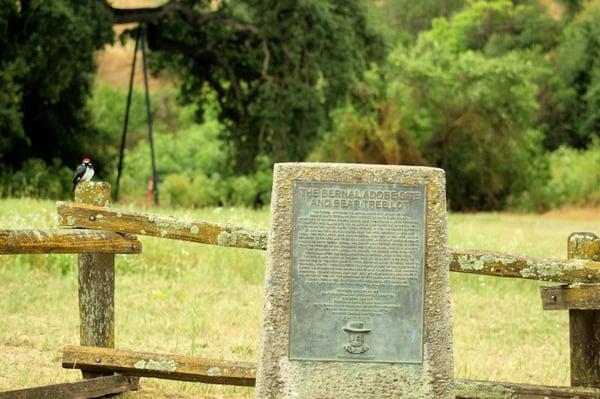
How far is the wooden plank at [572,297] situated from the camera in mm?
7625

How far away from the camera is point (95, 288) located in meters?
8.20

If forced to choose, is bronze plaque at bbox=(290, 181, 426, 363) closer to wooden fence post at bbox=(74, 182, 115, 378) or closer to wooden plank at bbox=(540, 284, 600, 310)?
wooden plank at bbox=(540, 284, 600, 310)

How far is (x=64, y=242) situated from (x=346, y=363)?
211 cm

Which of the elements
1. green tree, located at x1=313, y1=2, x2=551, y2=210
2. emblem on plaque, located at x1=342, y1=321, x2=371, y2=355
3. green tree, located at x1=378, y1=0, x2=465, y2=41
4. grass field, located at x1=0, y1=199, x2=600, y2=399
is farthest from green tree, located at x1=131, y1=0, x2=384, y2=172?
green tree, located at x1=378, y1=0, x2=465, y2=41

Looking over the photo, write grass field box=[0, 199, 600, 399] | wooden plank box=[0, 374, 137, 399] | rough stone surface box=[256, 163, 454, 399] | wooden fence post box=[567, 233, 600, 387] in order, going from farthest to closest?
1. grass field box=[0, 199, 600, 399]
2. wooden fence post box=[567, 233, 600, 387]
3. wooden plank box=[0, 374, 137, 399]
4. rough stone surface box=[256, 163, 454, 399]

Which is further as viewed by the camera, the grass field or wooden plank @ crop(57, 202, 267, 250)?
the grass field

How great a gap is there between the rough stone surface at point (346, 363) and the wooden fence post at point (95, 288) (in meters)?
1.70

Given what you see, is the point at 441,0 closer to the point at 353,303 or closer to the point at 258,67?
the point at 258,67

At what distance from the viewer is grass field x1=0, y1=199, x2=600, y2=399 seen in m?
10.2

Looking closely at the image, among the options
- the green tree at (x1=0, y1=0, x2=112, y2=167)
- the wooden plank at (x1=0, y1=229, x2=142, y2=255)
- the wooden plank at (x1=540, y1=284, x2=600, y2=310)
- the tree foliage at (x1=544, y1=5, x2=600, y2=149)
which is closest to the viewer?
the wooden plank at (x1=0, y1=229, x2=142, y2=255)

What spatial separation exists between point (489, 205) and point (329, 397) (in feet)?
136

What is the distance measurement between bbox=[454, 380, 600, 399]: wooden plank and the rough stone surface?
2.08 ft

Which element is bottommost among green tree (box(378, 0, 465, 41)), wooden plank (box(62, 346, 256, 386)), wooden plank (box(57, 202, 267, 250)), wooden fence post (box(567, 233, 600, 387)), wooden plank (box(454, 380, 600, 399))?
wooden plank (box(454, 380, 600, 399))

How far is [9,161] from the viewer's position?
35.7 metres
